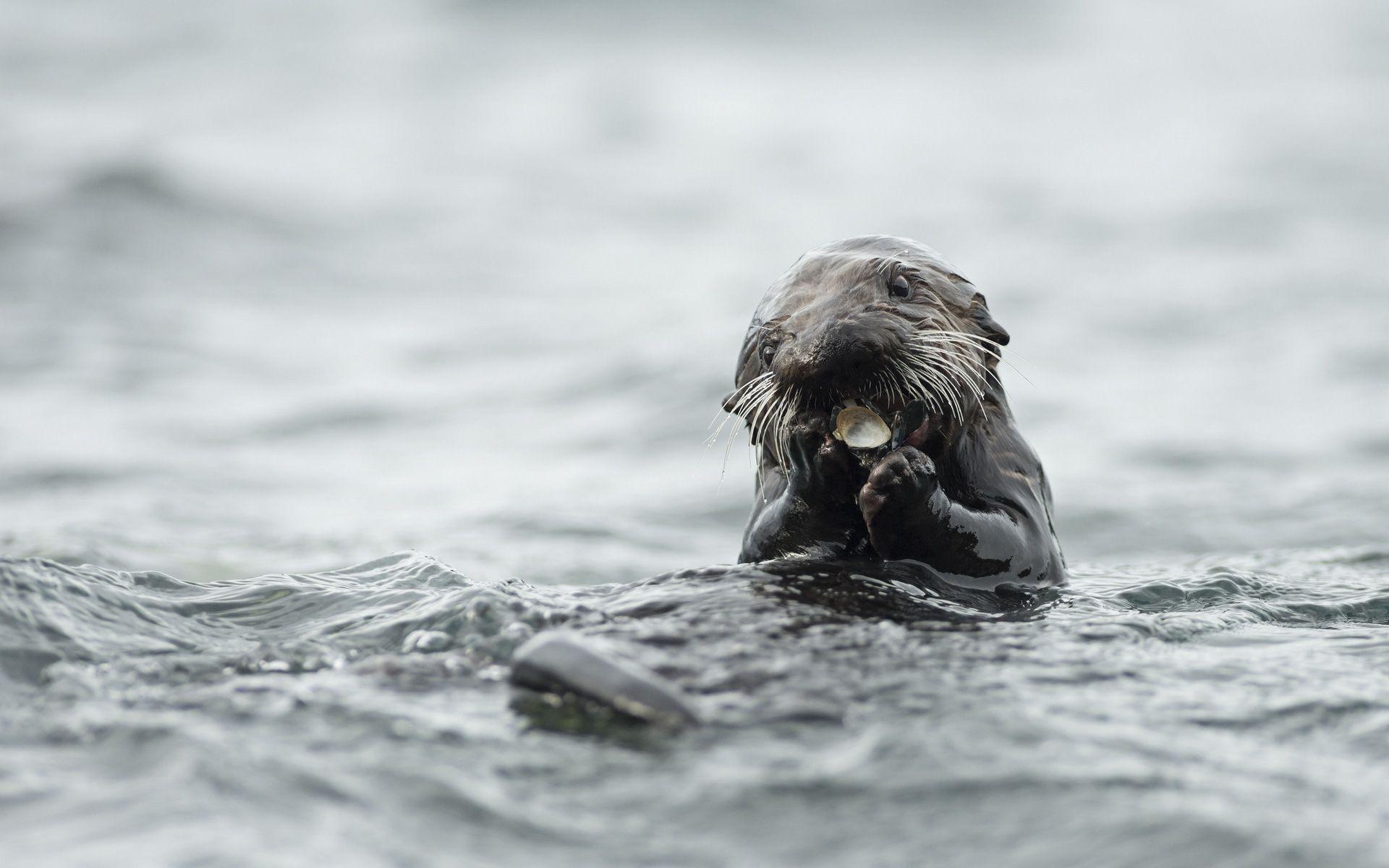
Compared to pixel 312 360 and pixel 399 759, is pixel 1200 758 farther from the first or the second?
pixel 312 360

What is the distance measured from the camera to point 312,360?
1241 cm

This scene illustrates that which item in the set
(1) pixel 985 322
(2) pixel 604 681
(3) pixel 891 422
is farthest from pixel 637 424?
(2) pixel 604 681

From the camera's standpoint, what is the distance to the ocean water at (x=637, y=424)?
2.74 meters

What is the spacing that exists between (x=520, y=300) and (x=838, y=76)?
38.7 feet

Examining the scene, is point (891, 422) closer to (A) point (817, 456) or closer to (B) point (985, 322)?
(A) point (817, 456)

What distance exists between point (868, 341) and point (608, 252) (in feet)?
45.7

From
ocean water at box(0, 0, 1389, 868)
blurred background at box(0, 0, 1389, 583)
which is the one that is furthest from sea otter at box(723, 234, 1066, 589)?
blurred background at box(0, 0, 1389, 583)

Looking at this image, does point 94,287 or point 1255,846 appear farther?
point 94,287

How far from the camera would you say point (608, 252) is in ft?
57.2

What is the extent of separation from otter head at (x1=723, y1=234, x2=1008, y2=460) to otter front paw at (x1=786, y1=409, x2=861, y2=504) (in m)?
0.05

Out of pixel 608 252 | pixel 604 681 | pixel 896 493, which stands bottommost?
pixel 604 681

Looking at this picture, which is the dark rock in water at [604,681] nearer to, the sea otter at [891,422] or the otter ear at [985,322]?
the sea otter at [891,422]

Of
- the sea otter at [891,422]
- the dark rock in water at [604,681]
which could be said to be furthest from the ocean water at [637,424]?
the sea otter at [891,422]

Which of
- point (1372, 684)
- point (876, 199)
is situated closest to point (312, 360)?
point (876, 199)
